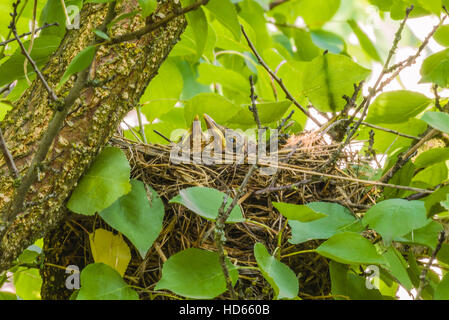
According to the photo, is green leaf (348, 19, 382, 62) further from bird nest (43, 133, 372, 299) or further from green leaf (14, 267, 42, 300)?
green leaf (14, 267, 42, 300)

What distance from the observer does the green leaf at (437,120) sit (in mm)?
874

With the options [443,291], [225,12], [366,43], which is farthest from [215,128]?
[366,43]

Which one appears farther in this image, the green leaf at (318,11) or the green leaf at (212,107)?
the green leaf at (318,11)

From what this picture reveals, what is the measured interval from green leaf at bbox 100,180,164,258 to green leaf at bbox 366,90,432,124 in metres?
0.62

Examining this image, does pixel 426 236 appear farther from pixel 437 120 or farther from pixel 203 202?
pixel 203 202

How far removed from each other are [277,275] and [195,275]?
134 millimetres

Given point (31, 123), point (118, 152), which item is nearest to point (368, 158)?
point (118, 152)

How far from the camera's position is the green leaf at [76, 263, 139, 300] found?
2.64 ft

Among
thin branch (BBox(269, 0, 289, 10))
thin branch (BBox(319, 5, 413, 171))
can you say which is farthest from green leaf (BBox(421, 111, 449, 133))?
thin branch (BBox(269, 0, 289, 10))

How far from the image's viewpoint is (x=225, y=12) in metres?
0.88

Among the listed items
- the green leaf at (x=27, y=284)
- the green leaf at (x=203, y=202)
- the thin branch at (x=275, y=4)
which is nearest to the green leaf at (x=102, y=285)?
the green leaf at (x=203, y=202)

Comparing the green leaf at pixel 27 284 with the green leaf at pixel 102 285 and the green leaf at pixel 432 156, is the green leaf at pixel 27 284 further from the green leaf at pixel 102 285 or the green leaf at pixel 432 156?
the green leaf at pixel 432 156

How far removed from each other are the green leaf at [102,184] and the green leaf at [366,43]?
142 cm
